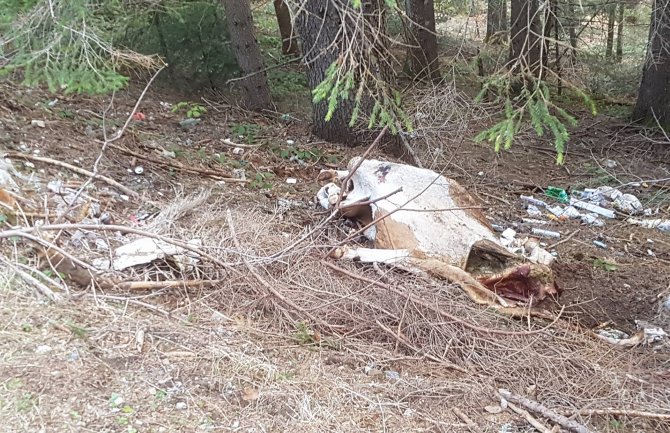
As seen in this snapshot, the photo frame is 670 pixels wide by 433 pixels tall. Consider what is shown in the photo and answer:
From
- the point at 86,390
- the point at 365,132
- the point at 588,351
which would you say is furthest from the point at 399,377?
the point at 365,132

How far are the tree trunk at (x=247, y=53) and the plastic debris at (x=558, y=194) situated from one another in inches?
152

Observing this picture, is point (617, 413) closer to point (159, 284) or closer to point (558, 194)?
point (159, 284)

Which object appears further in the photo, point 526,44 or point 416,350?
point 526,44

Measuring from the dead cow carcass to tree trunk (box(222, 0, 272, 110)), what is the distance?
339cm

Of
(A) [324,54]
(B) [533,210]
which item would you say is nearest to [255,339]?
(A) [324,54]

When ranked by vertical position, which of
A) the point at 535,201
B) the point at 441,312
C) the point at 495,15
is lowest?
the point at 535,201

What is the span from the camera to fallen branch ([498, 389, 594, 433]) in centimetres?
265

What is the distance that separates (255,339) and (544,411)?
1.57m

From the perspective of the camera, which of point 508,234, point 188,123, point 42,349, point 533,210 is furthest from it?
point 188,123

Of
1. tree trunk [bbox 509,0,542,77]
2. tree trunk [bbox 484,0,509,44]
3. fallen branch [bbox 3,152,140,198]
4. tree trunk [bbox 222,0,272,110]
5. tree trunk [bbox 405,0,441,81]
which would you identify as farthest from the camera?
tree trunk [bbox 405,0,441,81]

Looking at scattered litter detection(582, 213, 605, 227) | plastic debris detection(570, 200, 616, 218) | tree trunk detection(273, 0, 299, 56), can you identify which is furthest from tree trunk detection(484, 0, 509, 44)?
scattered litter detection(582, 213, 605, 227)

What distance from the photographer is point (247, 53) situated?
726 centimetres

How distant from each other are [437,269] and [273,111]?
451 centimetres

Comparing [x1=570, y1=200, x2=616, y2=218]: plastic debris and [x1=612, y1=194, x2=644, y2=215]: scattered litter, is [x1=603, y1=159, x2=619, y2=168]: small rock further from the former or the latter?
[x1=570, y1=200, x2=616, y2=218]: plastic debris
